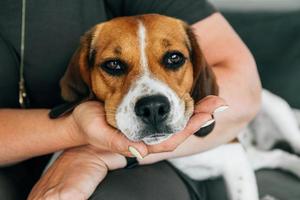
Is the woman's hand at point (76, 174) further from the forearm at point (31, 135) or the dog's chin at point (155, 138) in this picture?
the dog's chin at point (155, 138)

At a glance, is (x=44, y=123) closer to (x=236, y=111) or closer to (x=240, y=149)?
(x=236, y=111)

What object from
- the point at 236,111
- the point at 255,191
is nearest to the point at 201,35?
the point at 236,111

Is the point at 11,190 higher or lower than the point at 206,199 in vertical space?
higher

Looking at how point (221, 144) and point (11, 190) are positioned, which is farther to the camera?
point (221, 144)

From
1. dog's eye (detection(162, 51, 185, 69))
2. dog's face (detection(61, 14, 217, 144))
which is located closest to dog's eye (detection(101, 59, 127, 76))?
dog's face (detection(61, 14, 217, 144))

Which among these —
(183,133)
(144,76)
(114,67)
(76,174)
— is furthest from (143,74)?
(76,174)

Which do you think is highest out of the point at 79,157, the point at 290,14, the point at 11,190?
the point at 290,14

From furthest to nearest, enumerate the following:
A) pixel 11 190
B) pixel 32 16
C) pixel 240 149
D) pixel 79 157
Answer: pixel 240 149, pixel 32 16, pixel 11 190, pixel 79 157

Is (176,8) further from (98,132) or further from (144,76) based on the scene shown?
(98,132)

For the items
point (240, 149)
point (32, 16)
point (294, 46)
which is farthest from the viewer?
point (294, 46)

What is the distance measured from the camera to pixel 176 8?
1754 millimetres

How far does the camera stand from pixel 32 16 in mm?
1679

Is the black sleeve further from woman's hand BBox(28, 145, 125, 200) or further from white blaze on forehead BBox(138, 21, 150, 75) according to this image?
woman's hand BBox(28, 145, 125, 200)

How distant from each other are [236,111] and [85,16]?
0.61 meters
